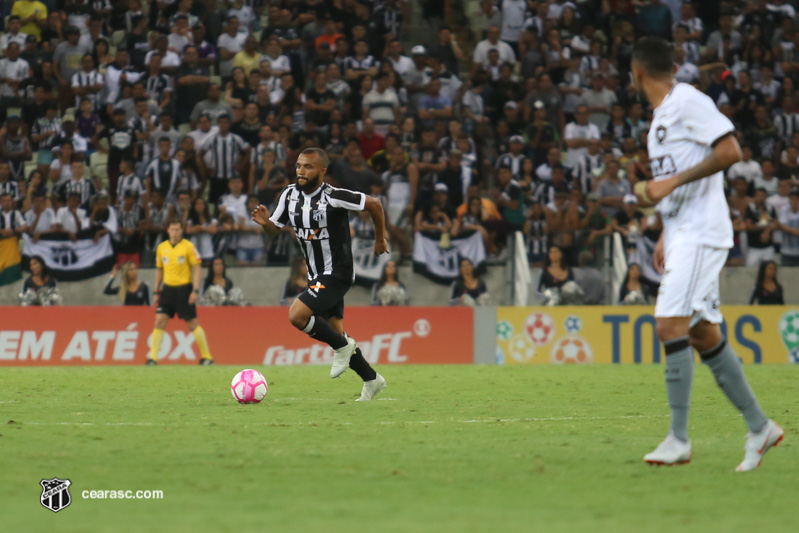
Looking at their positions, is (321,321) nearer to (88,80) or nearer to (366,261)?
(366,261)

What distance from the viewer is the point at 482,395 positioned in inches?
456

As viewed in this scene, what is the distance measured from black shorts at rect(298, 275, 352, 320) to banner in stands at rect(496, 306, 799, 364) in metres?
8.41

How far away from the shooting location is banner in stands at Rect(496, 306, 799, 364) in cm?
1889

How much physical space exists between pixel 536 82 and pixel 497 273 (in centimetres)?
469

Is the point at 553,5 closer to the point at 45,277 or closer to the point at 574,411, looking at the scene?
the point at 45,277

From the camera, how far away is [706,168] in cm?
617

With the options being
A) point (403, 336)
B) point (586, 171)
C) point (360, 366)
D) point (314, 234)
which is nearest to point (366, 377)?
point (360, 366)

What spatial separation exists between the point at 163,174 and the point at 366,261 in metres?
3.93

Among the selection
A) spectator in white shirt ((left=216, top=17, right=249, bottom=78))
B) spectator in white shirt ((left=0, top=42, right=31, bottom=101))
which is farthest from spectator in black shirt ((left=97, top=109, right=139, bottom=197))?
spectator in white shirt ((left=216, top=17, right=249, bottom=78))

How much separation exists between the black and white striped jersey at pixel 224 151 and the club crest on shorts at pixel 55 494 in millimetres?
14752

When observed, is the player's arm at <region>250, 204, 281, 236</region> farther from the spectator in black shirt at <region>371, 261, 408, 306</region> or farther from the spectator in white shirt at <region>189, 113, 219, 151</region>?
the spectator in white shirt at <region>189, 113, 219, 151</region>

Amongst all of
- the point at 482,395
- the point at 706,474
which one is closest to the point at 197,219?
the point at 482,395

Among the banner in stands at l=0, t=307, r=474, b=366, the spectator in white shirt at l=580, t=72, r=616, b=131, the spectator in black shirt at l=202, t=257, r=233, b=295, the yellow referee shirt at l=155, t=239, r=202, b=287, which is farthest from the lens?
the spectator in white shirt at l=580, t=72, r=616, b=131

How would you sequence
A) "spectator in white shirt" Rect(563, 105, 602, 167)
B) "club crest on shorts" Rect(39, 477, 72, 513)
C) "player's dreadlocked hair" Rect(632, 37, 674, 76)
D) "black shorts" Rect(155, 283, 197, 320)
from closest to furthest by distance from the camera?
1. "club crest on shorts" Rect(39, 477, 72, 513)
2. "player's dreadlocked hair" Rect(632, 37, 674, 76)
3. "black shorts" Rect(155, 283, 197, 320)
4. "spectator in white shirt" Rect(563, 105, 602, 167)
